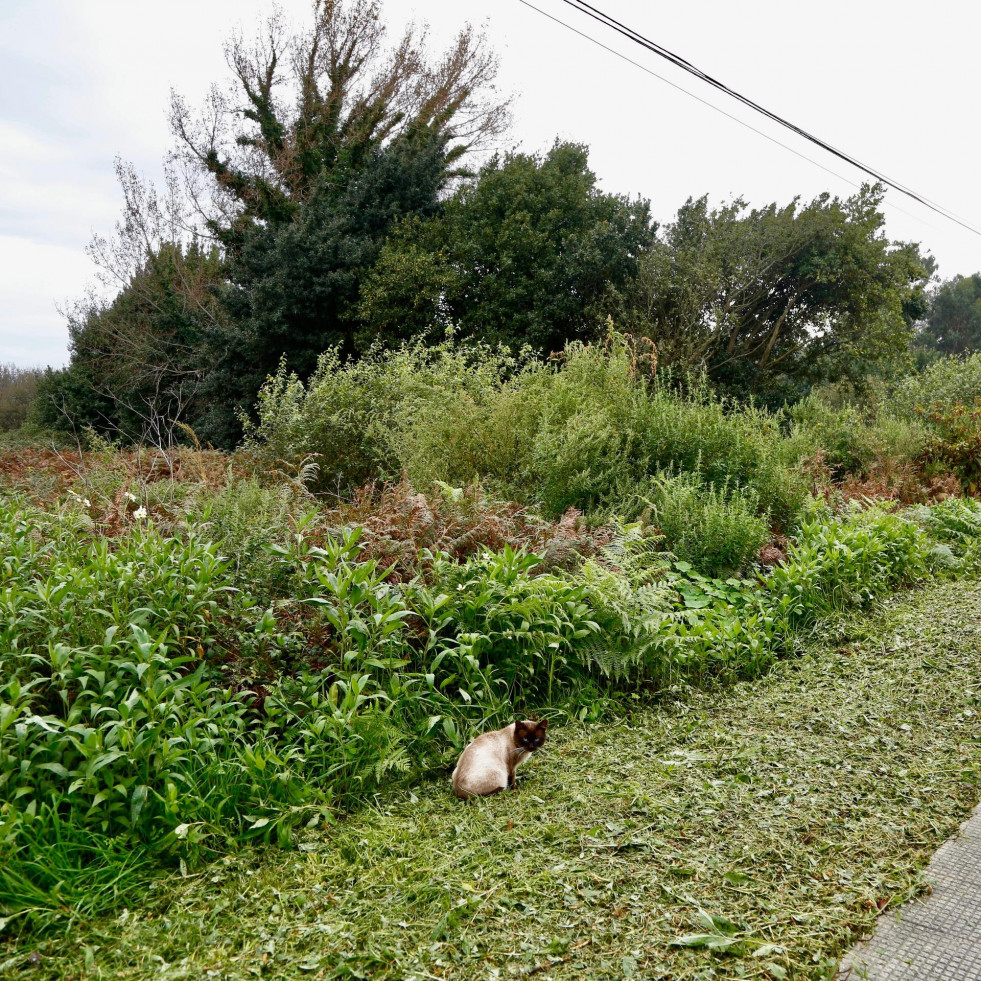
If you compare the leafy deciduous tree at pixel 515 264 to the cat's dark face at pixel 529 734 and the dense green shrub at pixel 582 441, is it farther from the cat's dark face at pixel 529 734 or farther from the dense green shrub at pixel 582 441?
the cat's dark face at pixel 529 734

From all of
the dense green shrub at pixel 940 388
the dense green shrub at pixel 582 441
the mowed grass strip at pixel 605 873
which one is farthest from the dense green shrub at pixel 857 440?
the mowed grass strip at pixel 605 873

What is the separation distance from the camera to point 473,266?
1463 cm

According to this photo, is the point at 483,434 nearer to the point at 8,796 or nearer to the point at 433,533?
the point at 433,533

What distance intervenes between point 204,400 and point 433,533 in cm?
1480

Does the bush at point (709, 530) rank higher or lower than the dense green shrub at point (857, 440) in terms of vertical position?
lower

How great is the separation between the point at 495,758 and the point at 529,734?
0.16 metres

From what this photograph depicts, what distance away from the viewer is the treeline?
14125mm

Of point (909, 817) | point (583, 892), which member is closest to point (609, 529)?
point (909, 817)

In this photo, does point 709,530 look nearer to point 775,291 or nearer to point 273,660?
point 273,660

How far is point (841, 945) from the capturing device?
77.0 inches

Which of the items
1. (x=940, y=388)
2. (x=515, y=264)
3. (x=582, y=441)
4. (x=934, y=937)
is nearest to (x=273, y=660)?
(x=934, y=937)

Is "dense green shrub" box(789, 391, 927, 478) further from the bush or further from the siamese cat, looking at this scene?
the siamese cat

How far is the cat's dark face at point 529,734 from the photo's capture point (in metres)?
2.80

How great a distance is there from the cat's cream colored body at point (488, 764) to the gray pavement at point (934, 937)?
1.23 meters
